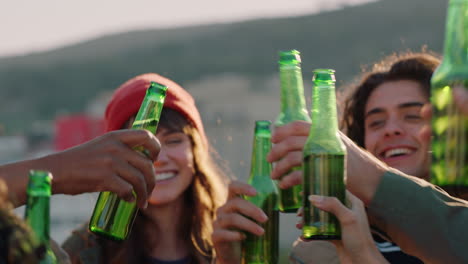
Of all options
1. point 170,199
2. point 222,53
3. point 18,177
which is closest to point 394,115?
point 170,199

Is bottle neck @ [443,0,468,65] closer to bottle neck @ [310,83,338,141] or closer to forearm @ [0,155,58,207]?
bottle neck @ [310,83,338,141]

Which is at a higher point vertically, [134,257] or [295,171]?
[295,171]

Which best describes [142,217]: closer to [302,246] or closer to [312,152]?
[302,246]

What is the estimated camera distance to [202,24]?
60.3 meters

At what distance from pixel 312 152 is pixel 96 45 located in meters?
64.4

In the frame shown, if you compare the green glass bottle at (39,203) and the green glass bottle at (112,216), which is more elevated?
the green glass bottle at (39,203)

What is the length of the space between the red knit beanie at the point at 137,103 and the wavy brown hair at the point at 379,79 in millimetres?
765

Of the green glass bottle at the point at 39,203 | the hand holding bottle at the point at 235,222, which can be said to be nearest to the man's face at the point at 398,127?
the hand holding bottle at the point at 235,222

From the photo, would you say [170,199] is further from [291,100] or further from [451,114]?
[451,114]

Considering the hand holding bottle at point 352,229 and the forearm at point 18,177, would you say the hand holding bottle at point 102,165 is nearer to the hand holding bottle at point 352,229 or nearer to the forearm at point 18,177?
the forearm at point 18,177

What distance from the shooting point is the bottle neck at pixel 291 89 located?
8.01 ft

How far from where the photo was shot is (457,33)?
202 centimetres

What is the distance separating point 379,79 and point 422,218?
4.96ft

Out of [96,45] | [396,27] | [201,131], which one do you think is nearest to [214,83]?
[396,27]
